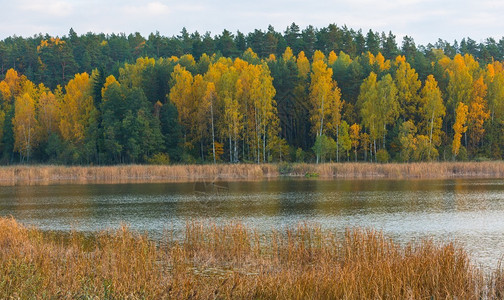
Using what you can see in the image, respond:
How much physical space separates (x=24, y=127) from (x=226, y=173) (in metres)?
40.4

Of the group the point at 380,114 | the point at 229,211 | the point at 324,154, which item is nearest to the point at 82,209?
the point at 229,211

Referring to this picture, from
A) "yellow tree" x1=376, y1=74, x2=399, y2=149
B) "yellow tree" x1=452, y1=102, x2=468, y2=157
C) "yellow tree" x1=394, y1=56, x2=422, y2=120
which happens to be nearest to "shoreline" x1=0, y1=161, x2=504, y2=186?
"yellow tree" x1=452, y1=102, x2=468, y2=157

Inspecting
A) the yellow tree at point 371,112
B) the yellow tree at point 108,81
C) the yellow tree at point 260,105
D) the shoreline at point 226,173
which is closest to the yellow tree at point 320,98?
the yellow tree at point 371,112

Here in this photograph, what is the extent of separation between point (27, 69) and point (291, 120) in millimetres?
55079

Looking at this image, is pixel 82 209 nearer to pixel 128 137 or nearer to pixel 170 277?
pixel 170 277

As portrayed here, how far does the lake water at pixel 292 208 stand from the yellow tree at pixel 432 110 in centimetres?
2555

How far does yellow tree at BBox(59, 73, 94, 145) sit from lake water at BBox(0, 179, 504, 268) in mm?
A: 32509

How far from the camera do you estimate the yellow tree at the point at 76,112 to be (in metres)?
77.7

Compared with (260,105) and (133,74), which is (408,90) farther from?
(133,74)

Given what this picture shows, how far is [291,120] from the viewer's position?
79.5 meters

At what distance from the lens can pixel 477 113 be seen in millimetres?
72062

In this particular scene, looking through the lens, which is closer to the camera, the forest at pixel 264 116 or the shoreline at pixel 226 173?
the shoreline at pixel 226 173

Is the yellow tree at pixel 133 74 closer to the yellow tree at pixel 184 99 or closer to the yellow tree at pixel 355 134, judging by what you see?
the yellow tree at pixel 184 99

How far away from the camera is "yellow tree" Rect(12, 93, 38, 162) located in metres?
80.4
